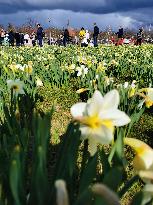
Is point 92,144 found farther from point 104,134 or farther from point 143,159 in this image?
point 143,159

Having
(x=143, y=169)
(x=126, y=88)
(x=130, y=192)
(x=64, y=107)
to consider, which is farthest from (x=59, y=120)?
(x=143, y=169)

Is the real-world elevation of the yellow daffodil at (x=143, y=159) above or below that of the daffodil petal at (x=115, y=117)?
below

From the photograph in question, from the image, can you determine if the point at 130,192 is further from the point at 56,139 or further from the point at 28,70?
the point at 28,70

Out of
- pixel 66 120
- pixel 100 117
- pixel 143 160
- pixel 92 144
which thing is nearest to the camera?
pixel 143 160

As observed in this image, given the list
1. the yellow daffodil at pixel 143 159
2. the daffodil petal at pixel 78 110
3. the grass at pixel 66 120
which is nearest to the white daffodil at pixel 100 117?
the daffodil petal at pixel 78 110

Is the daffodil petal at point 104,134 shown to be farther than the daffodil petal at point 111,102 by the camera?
No

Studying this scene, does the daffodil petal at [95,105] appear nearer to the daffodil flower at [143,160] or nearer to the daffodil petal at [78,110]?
the daffodil petal at [78,110]

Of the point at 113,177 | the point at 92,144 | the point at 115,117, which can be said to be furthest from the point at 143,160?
the point at 92,144

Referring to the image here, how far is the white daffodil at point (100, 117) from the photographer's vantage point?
1670mm

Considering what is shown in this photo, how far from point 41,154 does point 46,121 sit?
0.21 meters

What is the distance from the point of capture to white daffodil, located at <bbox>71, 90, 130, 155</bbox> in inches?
65.8

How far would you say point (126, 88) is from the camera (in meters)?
4.24

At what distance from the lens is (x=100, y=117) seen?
1705mm

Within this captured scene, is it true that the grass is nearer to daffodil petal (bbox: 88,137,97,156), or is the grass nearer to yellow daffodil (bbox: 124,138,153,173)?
daffodil petal (bbox: 88,137,97,156)
